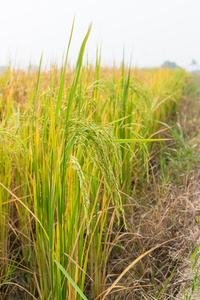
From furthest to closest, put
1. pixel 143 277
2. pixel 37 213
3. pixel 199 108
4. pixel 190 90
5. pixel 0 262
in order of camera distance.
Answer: pixel 190 90, pixel 199 108, pixel 143 277, pixel 0 262, pixel 37 213

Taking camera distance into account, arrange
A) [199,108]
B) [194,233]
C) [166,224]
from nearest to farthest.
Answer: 1. [194,233]
2. [166,224]
3. [199,108]

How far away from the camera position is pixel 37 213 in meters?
1.03

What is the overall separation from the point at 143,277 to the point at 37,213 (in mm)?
686

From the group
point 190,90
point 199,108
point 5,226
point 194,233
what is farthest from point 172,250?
point 190,90

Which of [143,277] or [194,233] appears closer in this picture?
[143,277]

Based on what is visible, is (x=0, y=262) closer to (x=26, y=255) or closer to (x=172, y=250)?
(x=26, y=255)

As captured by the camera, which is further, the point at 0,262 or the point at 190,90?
the point at 190,90

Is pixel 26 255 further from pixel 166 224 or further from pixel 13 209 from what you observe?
pixel 166 224

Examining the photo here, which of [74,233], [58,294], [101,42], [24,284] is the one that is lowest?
[24,284]

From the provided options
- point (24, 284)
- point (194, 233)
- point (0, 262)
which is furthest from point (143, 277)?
point (0, 262)

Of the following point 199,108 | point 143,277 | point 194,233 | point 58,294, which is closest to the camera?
point 58,294

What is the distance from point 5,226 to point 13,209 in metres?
0.19

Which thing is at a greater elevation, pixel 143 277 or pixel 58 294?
pixel 58 294

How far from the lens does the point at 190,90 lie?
6.68 meters
